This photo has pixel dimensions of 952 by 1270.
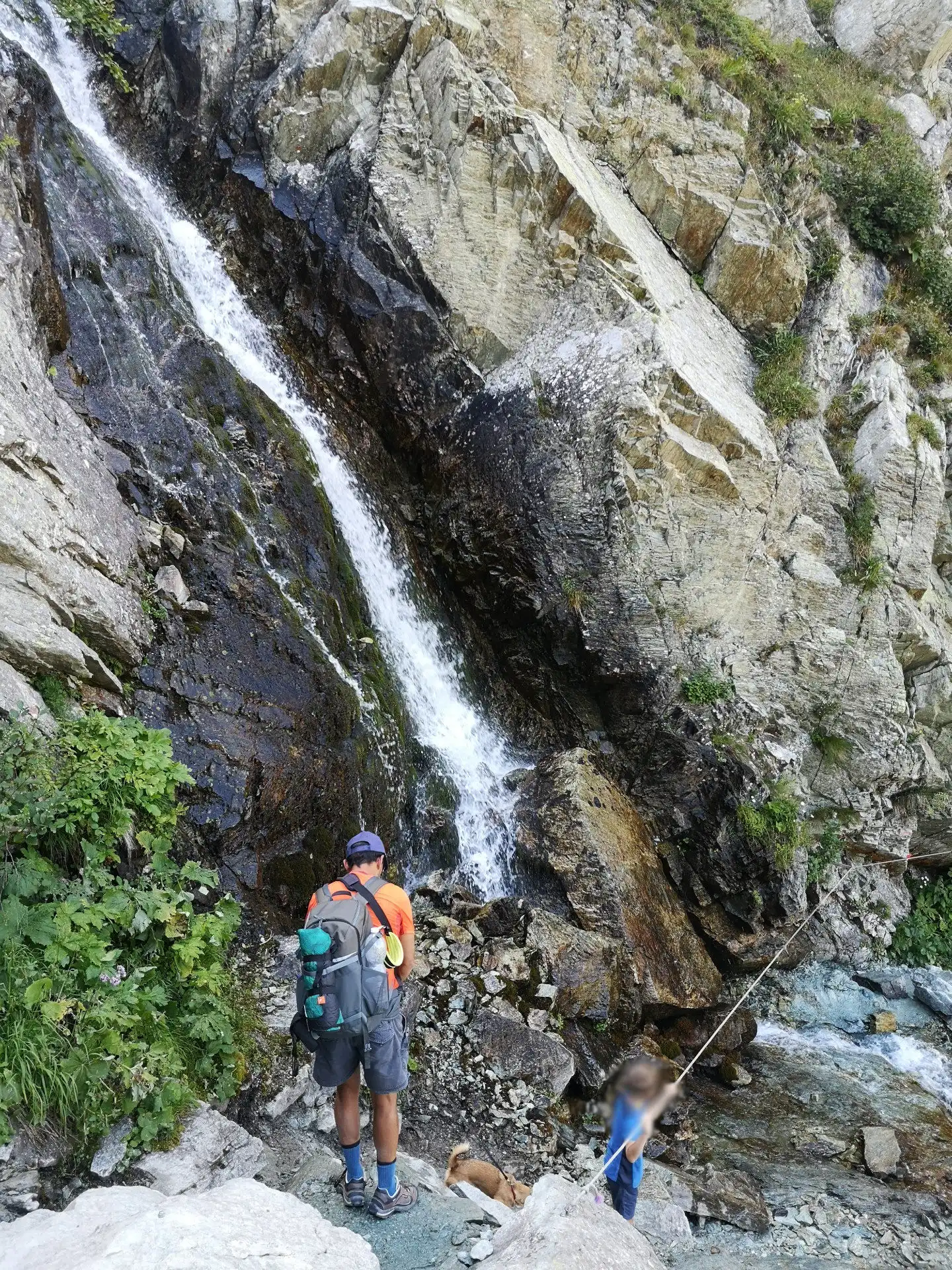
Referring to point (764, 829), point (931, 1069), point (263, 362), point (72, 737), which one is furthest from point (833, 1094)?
point (263, 362)

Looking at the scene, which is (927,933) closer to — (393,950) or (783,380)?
(783,380)

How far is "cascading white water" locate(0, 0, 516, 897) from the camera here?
8930mm

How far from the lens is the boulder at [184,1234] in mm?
2680

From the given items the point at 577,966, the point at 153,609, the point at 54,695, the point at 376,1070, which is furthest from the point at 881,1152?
the point at 153,609

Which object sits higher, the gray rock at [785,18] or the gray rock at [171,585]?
the gray rock at [785,18]

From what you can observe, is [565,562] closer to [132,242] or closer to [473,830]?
[473,830]

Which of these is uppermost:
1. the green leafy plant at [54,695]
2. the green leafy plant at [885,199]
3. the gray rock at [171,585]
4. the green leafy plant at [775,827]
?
the green leafy plant at [885,199]

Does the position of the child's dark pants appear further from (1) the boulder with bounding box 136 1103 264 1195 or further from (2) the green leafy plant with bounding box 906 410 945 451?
(2) the green leafy plant with bounding box 906 410 945 451

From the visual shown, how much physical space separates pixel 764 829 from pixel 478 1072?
15.2ft

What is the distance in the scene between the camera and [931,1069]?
28.8 feet

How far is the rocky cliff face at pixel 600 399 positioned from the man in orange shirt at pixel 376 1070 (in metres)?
5.97

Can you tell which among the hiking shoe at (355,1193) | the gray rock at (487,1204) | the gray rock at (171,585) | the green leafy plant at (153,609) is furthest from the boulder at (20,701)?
the gray rock at (487,1204)

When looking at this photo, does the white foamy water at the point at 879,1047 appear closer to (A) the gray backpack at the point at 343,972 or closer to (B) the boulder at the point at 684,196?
(A) the gray backpack at the point at 343,972

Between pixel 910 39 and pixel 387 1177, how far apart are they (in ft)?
73.4
